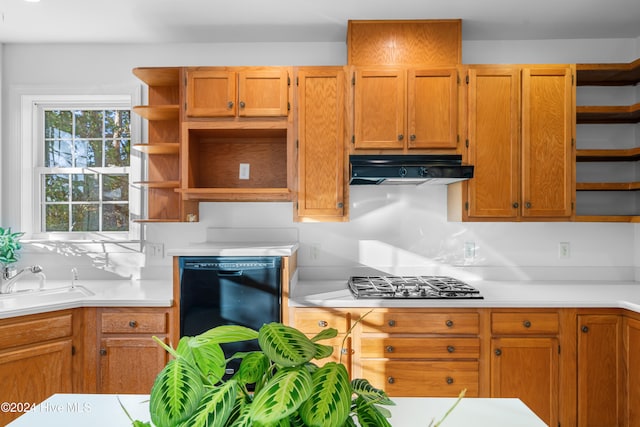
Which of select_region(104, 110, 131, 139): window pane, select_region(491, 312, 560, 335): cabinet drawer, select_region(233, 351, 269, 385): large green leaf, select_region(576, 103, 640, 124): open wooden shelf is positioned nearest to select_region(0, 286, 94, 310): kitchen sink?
select_region(104, 110, 131, 139): window pane

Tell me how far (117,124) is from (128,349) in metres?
1.71

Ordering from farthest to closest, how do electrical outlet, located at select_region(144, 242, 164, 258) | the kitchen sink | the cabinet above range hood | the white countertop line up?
electrical outlet, located at select_region(144, 242, 164, 258)
the cabinet above range hood
the kitchen sink
the white countertop

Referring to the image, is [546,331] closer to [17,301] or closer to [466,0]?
[466,0]

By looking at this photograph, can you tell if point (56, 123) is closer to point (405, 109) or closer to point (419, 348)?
point (405, 109)

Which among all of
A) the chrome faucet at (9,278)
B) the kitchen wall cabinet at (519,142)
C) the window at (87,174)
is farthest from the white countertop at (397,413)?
the window at (87,174)

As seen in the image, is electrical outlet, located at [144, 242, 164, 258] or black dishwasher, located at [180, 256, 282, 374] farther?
electrical outlet, located at [144, 242, 164, 258]

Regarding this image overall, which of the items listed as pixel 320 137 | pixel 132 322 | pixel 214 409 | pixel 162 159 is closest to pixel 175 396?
pixel 214 409

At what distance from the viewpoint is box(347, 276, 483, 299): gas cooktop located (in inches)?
90.4

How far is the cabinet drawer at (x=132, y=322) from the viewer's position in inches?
91.8

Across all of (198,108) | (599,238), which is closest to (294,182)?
(198,108)

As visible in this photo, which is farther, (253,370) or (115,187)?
(115,187)

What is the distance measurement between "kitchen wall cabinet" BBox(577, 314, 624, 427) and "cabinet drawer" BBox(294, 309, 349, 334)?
137 cm

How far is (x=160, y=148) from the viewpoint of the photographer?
272 cm

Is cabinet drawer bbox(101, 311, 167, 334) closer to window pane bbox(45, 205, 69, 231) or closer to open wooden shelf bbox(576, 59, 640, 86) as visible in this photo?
window pane bbox(45, 205, 69, 231)
